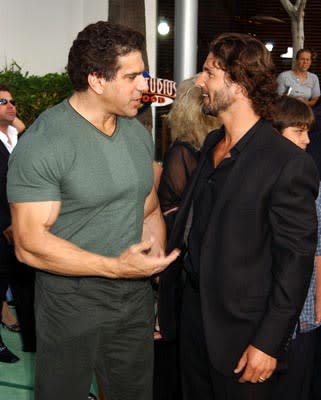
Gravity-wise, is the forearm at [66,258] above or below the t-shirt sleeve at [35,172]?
below

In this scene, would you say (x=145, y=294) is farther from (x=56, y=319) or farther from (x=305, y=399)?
(x=305, y=399)

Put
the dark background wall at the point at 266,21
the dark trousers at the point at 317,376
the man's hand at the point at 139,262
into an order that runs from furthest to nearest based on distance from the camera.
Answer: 1. the dark background wall at the point at 266,21
2. the dark trousers at the point at 317,376
3. the man's hand at the point at 139,262

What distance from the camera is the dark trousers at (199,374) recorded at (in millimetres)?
2605

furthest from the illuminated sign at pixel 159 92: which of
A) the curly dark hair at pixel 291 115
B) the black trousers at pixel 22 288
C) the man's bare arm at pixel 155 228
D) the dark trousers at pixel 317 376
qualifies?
the man's bare arm at pixel 155 228

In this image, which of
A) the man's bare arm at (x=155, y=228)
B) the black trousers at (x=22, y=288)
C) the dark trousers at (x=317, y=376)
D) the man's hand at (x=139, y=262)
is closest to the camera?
the man's hand at (x=139, y=262)

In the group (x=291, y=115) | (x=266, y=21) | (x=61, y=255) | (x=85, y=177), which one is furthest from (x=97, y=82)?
(x=266, y=21)

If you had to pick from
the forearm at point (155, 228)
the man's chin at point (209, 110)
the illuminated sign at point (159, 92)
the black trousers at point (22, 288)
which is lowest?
the black trousers at point (22, 288)

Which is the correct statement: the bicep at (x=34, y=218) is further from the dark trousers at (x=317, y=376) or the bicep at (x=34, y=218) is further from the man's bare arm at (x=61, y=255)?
the dark trousers at (x=317, y=376)

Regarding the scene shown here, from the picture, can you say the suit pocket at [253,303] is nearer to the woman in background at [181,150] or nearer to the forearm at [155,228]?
the forearm at [155,228]

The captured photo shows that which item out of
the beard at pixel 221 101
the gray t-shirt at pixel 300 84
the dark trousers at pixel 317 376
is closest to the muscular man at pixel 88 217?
the beard at pixel 221 101

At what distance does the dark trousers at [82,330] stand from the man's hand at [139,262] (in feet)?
Result: 0.77

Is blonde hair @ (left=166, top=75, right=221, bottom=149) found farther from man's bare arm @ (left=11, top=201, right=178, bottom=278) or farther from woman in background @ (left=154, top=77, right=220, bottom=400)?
man's bare arm @ (left=11, top=201, right=178, bottom=278)

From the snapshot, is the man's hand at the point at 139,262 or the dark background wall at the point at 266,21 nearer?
the man's hand at the point at 139,262

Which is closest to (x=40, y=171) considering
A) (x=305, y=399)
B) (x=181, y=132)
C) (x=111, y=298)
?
(x=111, y=298)
